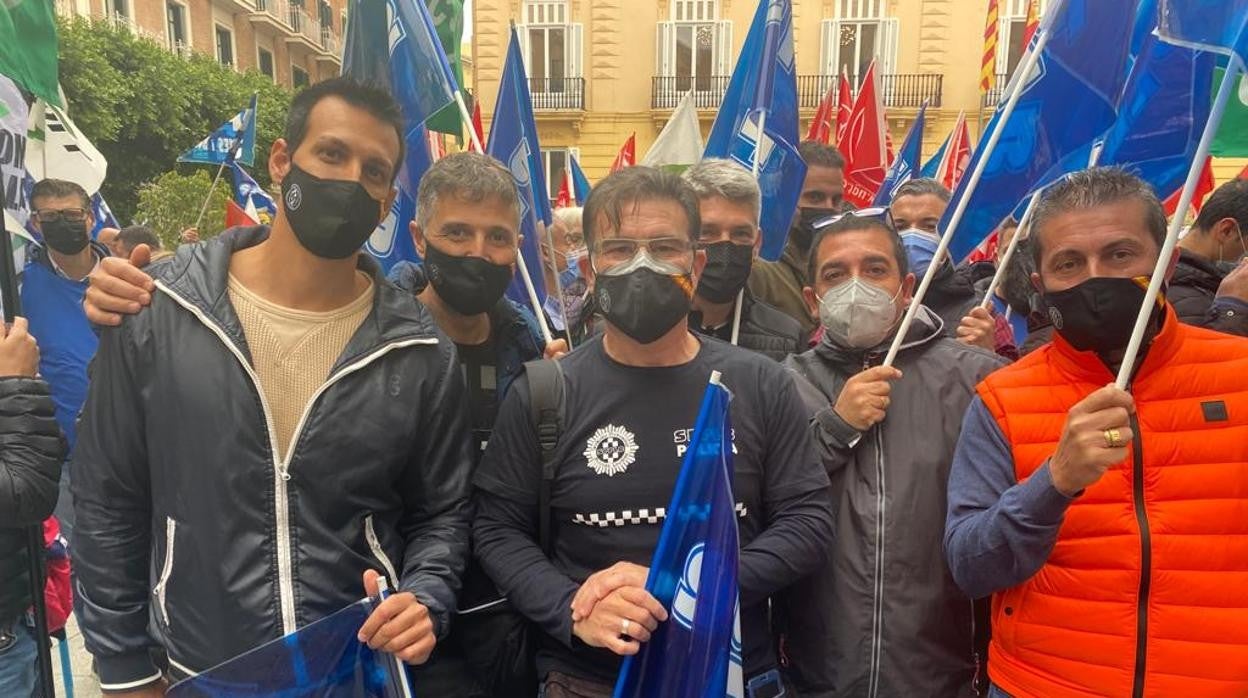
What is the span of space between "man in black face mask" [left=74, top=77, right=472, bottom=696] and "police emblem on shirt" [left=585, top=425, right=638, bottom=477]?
35 centimetres

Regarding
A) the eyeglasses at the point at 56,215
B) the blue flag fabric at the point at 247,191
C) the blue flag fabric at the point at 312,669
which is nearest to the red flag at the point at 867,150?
the eyeglasses at the point at 56,215

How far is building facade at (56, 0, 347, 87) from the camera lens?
26000 millimetres

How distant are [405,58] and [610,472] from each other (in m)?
2.14

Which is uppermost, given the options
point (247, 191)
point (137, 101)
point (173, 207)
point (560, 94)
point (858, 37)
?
point (858, 37)

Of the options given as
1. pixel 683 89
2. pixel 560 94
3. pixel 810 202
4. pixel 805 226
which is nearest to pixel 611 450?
pixel 805 226

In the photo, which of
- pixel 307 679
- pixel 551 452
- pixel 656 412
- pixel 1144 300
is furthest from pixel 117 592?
pixel 1144 300

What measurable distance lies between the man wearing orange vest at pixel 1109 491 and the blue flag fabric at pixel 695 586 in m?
0.56

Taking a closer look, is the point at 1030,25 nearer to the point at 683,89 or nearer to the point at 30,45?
the point at 30,45

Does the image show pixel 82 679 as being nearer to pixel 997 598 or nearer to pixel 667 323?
pixel 667 323

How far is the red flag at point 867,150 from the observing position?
6531mm

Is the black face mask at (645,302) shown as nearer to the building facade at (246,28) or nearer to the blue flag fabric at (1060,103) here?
the blue flag fabric at (1060,103)

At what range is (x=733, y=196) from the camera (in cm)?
288

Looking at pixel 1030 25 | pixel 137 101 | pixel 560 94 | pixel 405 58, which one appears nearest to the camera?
pixel 405 58

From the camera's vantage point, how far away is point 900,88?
74.7 ft
